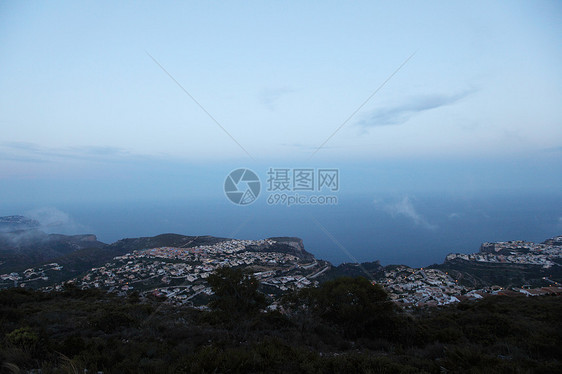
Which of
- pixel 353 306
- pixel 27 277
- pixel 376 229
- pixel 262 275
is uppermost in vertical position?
pixel 353 306

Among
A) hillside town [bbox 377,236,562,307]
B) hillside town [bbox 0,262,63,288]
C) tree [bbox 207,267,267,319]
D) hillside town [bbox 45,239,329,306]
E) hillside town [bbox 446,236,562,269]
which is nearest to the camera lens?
tree [bbox 207,267,267,319]

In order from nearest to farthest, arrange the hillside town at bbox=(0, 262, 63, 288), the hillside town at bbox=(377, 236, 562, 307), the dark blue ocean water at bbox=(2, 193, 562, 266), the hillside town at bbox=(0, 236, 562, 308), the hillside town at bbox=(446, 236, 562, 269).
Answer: the hillside town at bbox=(377, 236, 562, 307) → the hillside town at bbox=(0, 236, 562, 308) → the hillside town at bbox=(0, 262, 63, 288) → the hillside town at bbox=(446, 236, 562, 269) → the dark blue ocean water at bbox=(2, 193, 562, 266)

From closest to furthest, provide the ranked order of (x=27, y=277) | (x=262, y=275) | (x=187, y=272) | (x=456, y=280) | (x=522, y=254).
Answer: (x=27, y=277), (x=187, y=272), (x=456, y=280), (x=262, y=275), (x=522, y=254)

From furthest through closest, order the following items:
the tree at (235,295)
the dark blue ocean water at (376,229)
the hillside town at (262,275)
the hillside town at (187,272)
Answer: the dark blue ocean water at (376,229) → the hillside town at (187,272) → the hillside town at (262,275) → the tree at (235,295)

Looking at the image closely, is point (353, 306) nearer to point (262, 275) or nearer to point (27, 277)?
point (262, 275)

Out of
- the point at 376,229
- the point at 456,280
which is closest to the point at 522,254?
the point at 456,280

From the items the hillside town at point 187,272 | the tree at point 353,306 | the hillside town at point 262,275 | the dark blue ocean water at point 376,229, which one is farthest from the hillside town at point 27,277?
the dark blue ocean water at point 376,229

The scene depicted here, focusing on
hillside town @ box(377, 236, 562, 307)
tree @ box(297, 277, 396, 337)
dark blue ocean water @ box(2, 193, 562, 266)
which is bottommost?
dark blue ocean water @ box(2, 193, 562, 266)

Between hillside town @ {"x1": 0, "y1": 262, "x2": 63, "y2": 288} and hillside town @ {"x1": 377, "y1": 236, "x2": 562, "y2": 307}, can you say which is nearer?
hillside town @ {"x1": 377, "y1": 236, "x2": 562, "y2": 307}

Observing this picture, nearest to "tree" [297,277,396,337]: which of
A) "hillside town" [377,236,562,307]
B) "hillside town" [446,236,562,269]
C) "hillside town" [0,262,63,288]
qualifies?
"hillside town" [377,236,562,307]

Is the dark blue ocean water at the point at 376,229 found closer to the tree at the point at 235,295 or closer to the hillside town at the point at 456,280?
the hillside town at the point at 456,280

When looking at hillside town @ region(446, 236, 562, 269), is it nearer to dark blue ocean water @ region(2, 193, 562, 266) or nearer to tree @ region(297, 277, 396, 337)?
dark blue ocean water @ region(2, 193, 562, 266)

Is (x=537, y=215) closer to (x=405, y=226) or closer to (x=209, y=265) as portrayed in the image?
(x=405, y=226)

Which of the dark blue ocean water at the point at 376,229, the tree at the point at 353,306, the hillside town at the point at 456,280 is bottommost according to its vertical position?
the dark blue ocean water at the point at 376,229
